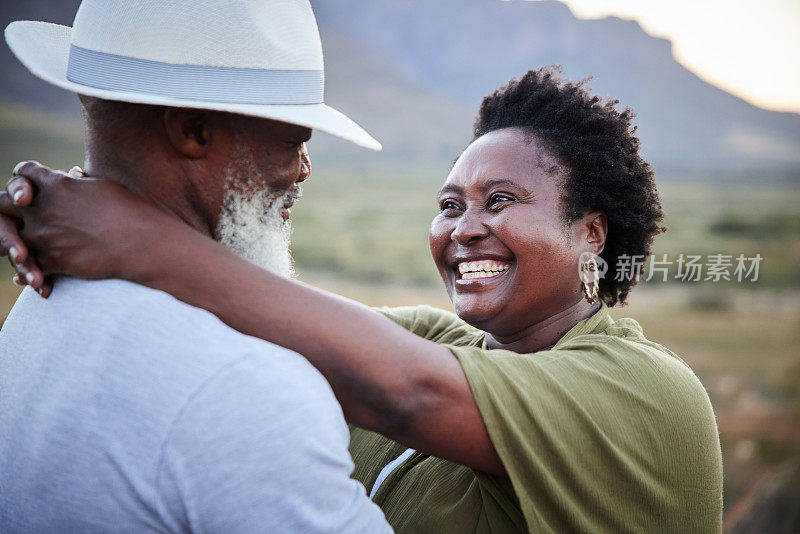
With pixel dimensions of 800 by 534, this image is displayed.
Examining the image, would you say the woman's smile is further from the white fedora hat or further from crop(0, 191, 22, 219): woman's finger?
crop(0, 191, 22, 219): woman's finger

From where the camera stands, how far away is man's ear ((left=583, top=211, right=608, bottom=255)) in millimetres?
2658

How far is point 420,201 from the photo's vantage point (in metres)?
24.2

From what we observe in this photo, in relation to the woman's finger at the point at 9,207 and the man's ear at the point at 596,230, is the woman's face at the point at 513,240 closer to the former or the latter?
Answer: the man's ear at the point at 596,230

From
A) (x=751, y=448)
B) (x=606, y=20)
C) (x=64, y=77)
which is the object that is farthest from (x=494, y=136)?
(x=606, y=20)

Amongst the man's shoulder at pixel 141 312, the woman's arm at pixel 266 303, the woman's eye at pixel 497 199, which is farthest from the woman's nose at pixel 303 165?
the woman's eye at pixel 497 199

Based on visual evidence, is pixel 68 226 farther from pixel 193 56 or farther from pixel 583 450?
pixel 583 450

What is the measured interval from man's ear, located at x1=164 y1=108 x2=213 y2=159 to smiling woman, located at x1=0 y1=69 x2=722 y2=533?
0.19 m

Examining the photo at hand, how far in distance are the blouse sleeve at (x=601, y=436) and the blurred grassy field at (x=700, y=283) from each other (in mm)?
4832

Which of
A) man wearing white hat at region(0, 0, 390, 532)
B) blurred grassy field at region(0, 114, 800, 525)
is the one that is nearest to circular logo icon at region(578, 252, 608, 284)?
man wearing white hat at region(0, 0, 390, 532)

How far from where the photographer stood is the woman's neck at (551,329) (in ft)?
8.36

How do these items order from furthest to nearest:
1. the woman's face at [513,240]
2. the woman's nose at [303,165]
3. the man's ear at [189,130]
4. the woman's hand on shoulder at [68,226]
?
the woman's face at [513,240] < the woman's nose at [303,165] < the man's ear at [189,130] < the woman's hand on shoulder at [68,226]

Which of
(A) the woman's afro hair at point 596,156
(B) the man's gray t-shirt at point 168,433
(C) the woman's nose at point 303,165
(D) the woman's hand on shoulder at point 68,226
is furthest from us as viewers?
(A) the woman's afro hair at point 596,156

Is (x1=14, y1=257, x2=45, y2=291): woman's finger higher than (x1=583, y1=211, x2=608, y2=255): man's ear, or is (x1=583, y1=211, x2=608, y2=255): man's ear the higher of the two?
(x1=583, y1=211, x2=608, y2=255): man's ear

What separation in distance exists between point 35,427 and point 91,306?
0.90 feet
